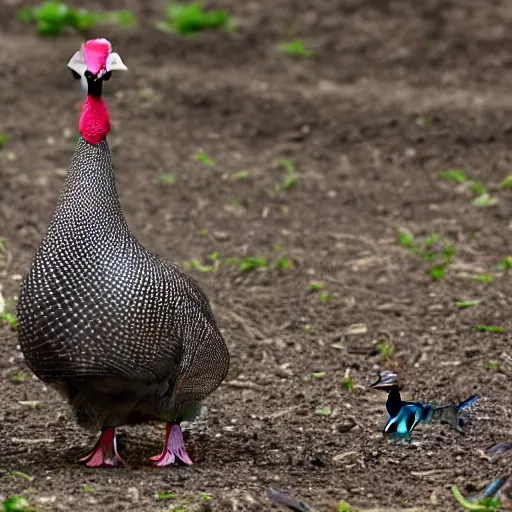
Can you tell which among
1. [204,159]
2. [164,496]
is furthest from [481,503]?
[204,159]

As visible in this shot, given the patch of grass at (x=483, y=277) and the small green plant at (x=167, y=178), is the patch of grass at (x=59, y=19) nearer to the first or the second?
the small green plant at (x=167, y=178)

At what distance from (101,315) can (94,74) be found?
1.05 metres

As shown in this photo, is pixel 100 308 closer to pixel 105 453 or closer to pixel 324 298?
pixel 105 453

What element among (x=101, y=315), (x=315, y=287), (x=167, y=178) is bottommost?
(x=315, y=287)

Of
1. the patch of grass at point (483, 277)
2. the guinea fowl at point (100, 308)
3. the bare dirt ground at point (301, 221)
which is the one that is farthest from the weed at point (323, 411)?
the patch of grass at point (483, 277)

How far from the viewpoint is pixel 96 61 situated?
452cm

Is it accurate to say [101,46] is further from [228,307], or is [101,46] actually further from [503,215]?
[503,215]

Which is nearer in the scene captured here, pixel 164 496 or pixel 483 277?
pixel 164 496

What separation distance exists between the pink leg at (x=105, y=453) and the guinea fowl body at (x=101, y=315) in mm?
245

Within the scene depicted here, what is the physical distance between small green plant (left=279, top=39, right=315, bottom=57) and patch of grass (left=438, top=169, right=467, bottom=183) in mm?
2757

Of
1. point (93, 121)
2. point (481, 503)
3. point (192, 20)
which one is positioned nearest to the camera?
point (481, 503)

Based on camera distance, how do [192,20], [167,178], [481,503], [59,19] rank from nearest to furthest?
[481,503], [167,178], [59,19], [192,20]

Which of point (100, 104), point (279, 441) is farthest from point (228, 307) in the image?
point (100, 104)

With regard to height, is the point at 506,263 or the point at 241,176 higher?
the point at 241,176
